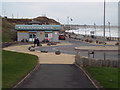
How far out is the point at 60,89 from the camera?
11758 millimetres

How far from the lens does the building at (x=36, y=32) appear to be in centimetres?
5541

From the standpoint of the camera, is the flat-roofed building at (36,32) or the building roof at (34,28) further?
the flat-roofed building at (36,32)

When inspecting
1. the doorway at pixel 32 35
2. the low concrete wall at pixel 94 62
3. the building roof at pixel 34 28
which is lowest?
the low concrete wall at pixel 94 62

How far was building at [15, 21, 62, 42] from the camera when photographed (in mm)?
55406

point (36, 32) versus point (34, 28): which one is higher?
point (34, 28)

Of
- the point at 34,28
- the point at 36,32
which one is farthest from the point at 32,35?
the point at 34,28

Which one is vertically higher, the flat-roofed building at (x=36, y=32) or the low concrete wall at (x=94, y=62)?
the flat-roofed building at (x=36, y=32)

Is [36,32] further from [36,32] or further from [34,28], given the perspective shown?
[34,28]

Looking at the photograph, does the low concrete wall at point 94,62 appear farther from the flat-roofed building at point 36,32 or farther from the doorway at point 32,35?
the doorway at point 32,35

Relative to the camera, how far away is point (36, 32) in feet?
184

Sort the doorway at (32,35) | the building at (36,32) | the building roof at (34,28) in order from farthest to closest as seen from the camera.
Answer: the doorway at (32,35), the building at (36,32), the building roof at (34,28)

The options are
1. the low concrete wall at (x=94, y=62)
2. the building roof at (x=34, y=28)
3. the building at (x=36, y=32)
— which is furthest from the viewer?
the building at (x=36, y=32)

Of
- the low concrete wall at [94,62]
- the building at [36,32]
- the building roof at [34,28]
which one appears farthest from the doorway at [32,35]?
the low concrete wall at [94,62]

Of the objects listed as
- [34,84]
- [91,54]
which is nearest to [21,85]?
[34,84]
